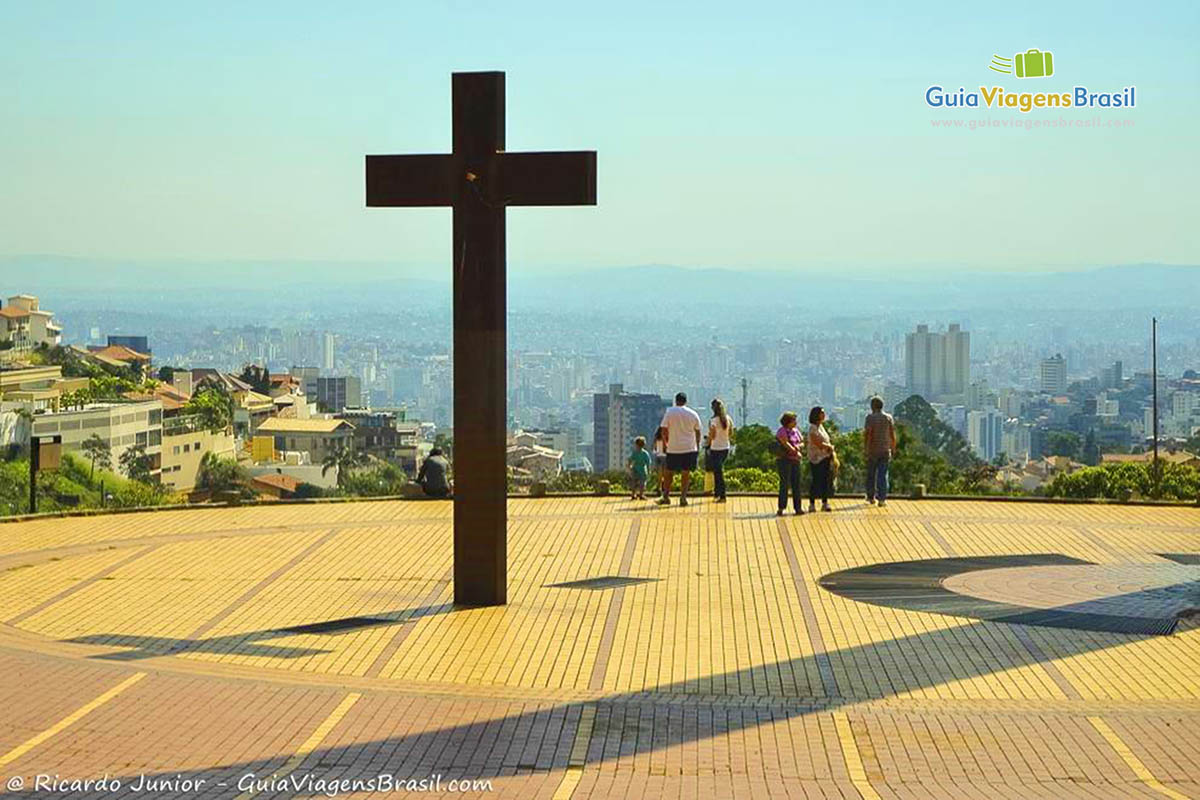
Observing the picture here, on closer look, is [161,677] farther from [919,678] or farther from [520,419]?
[520,419]

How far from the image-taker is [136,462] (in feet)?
158

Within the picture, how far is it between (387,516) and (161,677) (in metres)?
9.82

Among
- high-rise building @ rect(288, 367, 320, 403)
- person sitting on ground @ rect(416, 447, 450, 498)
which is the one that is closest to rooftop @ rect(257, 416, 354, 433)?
high-rise building @ rect(288, 367, 320, 403)

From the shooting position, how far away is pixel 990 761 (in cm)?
1055

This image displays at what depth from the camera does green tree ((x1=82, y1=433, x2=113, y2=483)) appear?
45.9m

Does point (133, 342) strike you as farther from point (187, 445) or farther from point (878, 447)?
point (878, 447)

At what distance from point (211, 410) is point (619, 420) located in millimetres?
15215

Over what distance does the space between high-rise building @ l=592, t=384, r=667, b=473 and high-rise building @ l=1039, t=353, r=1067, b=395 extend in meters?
22.0

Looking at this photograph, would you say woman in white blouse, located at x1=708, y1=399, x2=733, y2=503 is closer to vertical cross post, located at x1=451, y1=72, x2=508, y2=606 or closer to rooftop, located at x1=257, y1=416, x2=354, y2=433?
vertical cross post, located at x1=451, y1=72, x2=508, y2=606

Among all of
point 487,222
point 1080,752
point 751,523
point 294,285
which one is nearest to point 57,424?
point 751,523

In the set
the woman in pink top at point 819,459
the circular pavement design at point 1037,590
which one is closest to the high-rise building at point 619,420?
the woman in pink top at point 819,459

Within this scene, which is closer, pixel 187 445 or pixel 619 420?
pixel 619 420

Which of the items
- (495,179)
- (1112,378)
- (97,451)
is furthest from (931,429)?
(495,179)

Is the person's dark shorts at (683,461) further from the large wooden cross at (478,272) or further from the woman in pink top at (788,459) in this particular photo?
the large wooden cross at (478,272)
